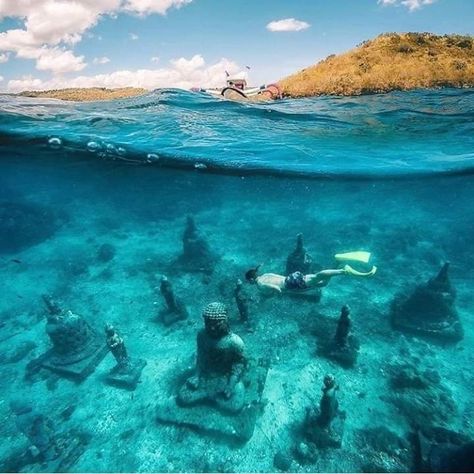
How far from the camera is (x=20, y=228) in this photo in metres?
19.0

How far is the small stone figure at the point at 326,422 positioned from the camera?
5988 millimetres

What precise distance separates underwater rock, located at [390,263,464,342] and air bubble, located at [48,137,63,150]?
16.2 meters

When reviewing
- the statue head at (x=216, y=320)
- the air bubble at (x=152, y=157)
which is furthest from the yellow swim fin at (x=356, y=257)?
the air bubble at (x=152, y=157)

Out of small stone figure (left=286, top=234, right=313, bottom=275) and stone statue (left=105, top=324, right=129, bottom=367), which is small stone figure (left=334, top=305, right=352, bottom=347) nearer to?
small stone figure (left=286, top=234, right=313, bottom=275)

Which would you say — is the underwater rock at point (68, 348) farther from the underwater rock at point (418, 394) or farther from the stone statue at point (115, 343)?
the underwater rock at point (418, 394)

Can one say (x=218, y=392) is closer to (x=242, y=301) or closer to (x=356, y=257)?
(x=242, y=301)

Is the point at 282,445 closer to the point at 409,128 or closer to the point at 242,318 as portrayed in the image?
the point at 242,318

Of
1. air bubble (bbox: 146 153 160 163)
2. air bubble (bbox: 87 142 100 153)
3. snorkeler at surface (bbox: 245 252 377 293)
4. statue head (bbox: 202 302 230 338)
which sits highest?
air bubble (bbox: 87 142 100 153)

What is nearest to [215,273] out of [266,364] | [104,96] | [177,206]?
[266,364]

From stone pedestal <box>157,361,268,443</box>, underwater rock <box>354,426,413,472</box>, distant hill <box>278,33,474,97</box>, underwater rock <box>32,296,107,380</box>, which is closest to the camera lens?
underwater rock <box>354,426,413,472</box>

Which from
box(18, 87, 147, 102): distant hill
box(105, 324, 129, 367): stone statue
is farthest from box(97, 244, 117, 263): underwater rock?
box(105, 324, 129, 367): stone statue

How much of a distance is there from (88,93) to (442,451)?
2073 cm

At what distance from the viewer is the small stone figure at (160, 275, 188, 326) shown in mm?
10102

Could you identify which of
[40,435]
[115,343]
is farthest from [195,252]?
[40,435]
